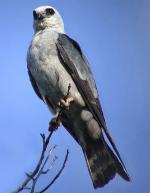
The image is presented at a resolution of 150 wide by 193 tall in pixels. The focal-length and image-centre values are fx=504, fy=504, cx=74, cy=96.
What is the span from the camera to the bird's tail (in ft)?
20.2

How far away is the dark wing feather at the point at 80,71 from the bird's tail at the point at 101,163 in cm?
43

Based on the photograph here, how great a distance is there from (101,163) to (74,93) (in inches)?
38.1

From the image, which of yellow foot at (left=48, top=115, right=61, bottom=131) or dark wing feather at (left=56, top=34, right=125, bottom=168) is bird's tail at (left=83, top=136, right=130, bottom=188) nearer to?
dark wing feather at (left=56, top=34, right=125, bottom=168)

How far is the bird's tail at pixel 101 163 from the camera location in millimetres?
6152

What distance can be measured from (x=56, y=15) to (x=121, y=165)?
3024mm

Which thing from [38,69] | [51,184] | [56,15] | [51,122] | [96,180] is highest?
[56,15]

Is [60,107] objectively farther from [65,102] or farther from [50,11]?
[50,11]

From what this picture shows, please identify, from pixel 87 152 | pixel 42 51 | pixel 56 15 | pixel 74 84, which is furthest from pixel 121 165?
pixel 56 15

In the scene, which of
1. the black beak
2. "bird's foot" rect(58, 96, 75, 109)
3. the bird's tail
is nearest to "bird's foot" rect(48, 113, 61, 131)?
"bird's foot" rect(58, 96, 75, 109)

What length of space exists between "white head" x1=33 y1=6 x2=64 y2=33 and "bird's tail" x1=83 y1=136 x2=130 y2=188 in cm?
193

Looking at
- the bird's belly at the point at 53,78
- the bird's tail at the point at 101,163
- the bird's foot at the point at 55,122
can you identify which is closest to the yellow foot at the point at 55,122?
the bird's foot at the point at 55,122

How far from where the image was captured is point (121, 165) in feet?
19.9

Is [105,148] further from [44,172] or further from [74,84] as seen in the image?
[44,172]

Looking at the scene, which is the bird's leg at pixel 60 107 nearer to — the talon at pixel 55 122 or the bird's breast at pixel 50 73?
the talon at pixel 55 122
